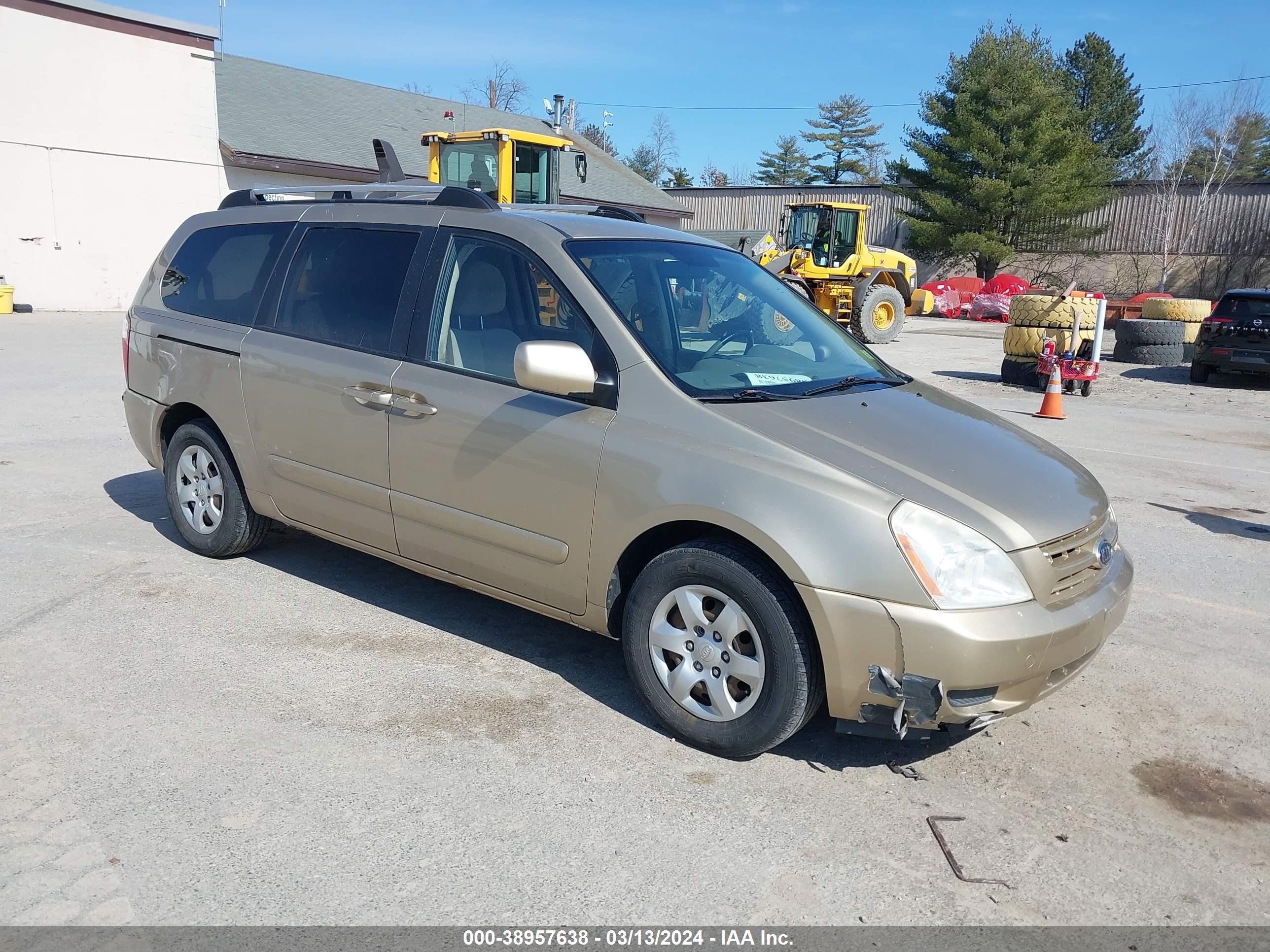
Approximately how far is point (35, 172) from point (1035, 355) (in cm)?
2070

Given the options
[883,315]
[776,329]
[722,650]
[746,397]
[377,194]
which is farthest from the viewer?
[883,315]

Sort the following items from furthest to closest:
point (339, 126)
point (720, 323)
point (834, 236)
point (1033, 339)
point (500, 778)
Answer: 1. point (339, 126)
2. point (834, 236)
3. point (1033, 339)
4. point (720, 323)
5. point (500, 778)

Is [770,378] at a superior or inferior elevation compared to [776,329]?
inferior

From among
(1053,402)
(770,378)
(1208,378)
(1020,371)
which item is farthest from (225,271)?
(1208,378)

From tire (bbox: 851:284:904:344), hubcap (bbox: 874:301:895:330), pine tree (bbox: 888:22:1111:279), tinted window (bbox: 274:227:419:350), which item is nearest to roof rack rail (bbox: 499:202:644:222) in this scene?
tinted window (bbox: 274:227:419:350)

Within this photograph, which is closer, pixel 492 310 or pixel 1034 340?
pixel 492 310

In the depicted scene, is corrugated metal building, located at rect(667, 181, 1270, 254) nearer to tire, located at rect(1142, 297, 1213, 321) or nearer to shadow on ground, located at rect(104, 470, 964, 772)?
tire, located at rect(1142, 297, 1213, 321)

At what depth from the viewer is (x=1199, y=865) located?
3162mm

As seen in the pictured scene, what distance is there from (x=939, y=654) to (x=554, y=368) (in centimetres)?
167

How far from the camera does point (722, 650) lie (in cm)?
363

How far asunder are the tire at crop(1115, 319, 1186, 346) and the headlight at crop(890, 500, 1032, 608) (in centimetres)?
1758

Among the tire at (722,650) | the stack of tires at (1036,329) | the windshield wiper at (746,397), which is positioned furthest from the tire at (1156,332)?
the tire at (722,650)

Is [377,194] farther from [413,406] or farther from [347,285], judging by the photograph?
[413,406]

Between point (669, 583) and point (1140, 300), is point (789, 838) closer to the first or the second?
point (669, 583)
